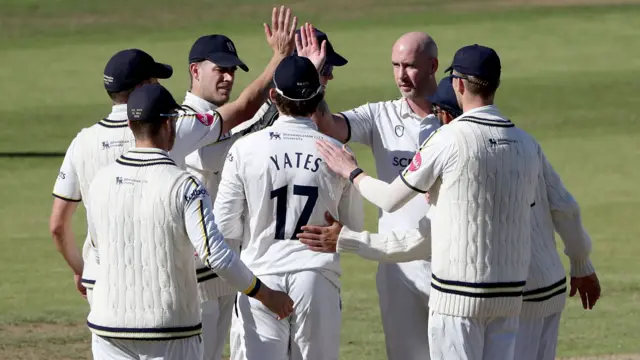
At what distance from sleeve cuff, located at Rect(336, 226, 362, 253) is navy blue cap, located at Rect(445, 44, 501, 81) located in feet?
3.18

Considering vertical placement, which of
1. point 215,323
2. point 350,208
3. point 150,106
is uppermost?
point 150,106

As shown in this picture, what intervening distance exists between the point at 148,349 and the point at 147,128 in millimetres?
983

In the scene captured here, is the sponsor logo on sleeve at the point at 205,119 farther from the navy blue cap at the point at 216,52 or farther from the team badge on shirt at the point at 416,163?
the team badge on shirt at the point at 416,163

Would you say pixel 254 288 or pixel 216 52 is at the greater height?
pixel 216 52

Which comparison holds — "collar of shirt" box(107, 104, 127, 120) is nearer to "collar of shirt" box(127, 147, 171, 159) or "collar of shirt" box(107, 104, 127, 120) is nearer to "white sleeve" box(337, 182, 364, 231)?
"collar of shirt" box(127, 147, 171, 159)

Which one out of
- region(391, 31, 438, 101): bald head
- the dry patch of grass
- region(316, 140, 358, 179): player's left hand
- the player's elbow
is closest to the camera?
region(316, 140, 358, 179): player's left hand

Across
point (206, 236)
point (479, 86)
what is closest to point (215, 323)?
point (206, 236)

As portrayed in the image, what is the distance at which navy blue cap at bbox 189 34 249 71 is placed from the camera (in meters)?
7.23

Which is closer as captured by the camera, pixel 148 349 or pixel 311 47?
pixel 148 349

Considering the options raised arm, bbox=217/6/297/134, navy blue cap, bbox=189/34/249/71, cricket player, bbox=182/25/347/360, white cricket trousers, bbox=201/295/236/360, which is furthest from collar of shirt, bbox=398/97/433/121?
white cricket trousers, bbox=201/295/236/360

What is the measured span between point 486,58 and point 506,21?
898 inches

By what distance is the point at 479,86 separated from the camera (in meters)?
5.92

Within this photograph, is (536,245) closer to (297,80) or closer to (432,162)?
(432,162)

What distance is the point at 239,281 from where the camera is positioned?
5578 millimetres
